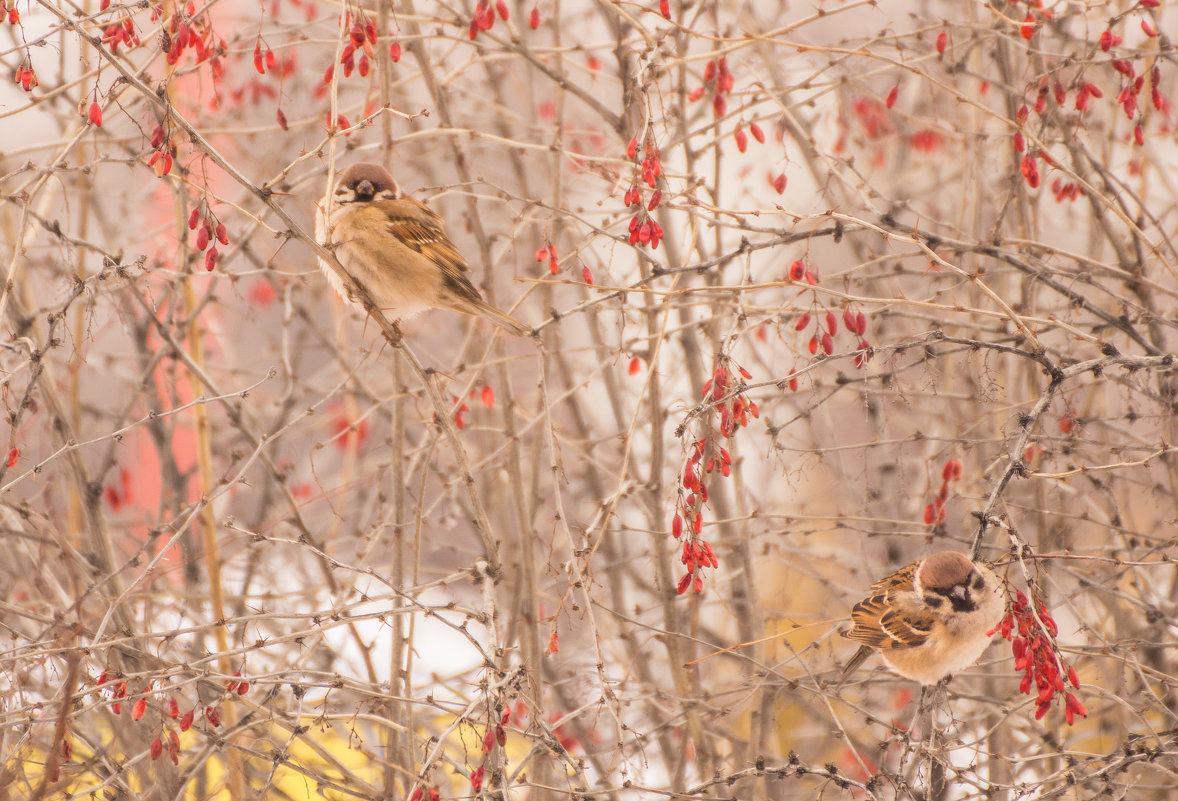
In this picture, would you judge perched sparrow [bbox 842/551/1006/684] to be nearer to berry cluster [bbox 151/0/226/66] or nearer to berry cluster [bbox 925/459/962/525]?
berry cluster [bbox 925/459/962/525]

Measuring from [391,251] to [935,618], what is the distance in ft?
8.30

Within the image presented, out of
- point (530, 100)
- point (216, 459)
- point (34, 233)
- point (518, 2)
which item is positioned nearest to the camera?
point (34, 233)

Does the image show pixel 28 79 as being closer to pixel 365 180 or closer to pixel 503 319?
pixel 365 180

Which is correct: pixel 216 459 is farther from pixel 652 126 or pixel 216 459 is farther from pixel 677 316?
pixel 652 126

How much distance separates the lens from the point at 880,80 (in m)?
8.09

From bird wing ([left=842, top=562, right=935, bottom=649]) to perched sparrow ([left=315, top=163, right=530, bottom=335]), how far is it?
74.4 inches

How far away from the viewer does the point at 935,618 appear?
4047 millimetres

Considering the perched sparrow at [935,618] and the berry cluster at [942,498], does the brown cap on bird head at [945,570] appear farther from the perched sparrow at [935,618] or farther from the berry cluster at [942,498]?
the berry cluster at [942,498]

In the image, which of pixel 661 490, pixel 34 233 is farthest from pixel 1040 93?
pixel 34 233

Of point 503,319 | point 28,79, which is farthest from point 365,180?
point 28,79

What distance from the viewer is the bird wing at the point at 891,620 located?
4105mm

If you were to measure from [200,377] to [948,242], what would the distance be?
8.22ft

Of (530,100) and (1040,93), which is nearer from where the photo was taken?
(1040,93)

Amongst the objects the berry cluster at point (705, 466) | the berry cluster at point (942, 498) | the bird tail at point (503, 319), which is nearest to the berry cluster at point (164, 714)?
the berry cluster at point (705, 466)
